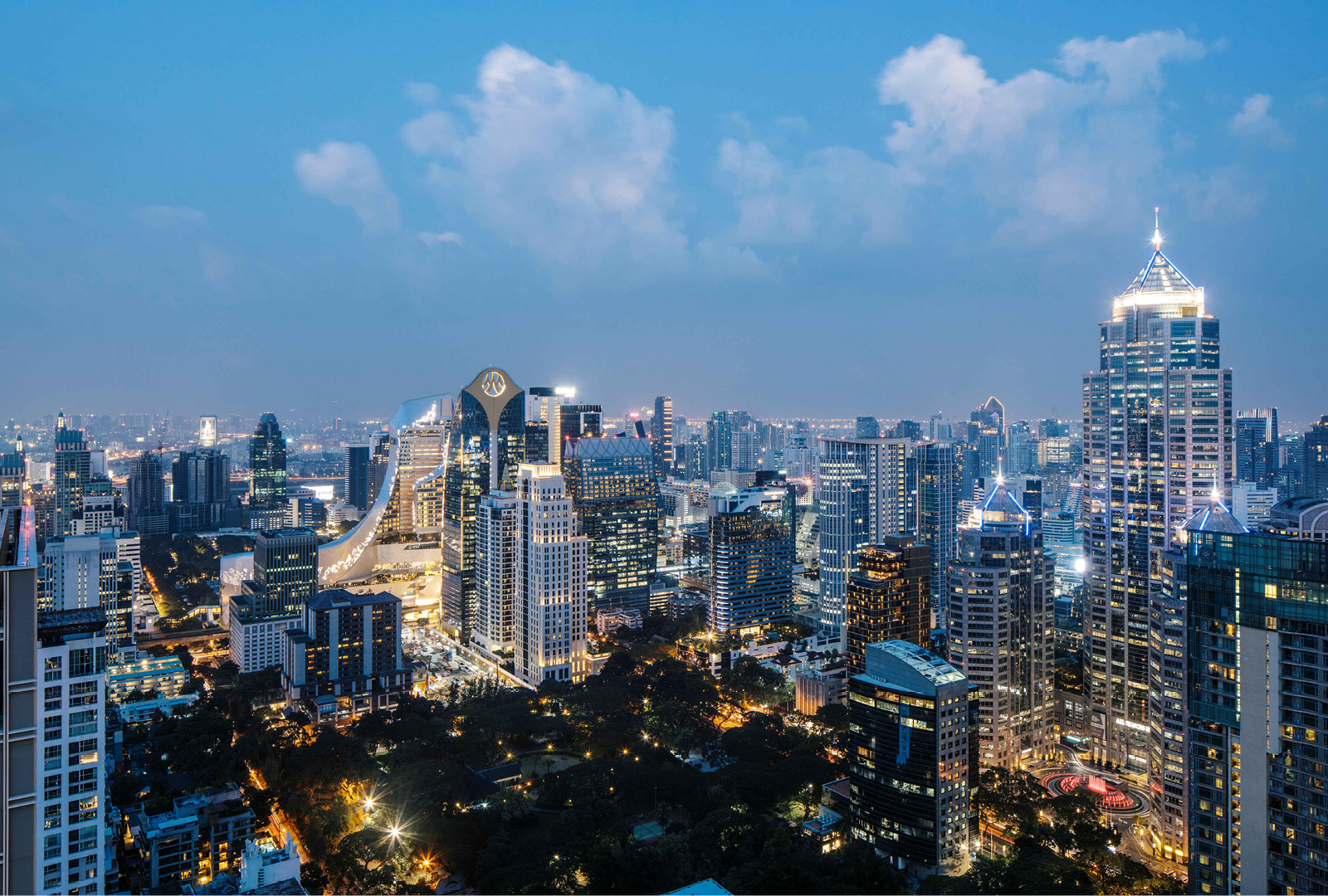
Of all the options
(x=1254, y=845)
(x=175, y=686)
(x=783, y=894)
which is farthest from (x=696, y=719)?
(x=175, y=686)

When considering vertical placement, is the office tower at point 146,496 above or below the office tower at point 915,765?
above

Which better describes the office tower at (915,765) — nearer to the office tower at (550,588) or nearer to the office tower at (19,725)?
the office tower at (550,588)

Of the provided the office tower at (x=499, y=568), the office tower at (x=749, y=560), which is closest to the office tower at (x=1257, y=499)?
the office tower at (x=749, y=560)

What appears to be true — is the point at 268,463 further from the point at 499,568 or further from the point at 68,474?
the point at 499,568

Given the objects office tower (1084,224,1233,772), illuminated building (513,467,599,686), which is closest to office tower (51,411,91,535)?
illuminated building (513,467,599,686)

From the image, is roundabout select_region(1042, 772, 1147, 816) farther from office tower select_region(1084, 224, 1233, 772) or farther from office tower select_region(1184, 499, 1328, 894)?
office tower select_region(1184, 499, 1328, 894)
